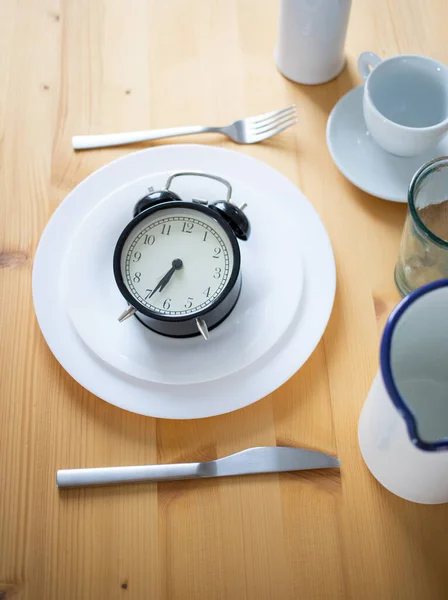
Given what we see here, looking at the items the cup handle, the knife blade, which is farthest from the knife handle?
the cup handle

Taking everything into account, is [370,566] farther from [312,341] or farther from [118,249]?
[118,249]

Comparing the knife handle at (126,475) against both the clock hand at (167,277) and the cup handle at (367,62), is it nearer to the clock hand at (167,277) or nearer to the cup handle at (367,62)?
the clock hand at (167,277)

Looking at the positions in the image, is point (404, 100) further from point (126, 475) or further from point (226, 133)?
point (126, 475)

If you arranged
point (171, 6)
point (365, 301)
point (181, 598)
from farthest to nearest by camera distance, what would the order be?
point (171, 6), point (365, 301), point (181, 598)

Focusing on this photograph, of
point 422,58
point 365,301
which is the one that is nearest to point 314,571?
point 365,301

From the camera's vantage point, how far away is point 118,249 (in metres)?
0.63

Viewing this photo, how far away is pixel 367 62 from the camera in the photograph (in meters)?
0.76

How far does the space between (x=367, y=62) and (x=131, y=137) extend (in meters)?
0.30

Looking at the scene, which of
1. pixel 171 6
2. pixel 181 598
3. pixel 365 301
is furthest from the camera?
pixel 171 6

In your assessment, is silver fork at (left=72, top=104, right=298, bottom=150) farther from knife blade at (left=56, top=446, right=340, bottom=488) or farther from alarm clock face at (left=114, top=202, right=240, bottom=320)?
knife blade at (left=56, top=446, right=340, bottom=488)

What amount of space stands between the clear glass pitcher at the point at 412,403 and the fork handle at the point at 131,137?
39 centimetres

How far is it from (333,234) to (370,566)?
0.36 m

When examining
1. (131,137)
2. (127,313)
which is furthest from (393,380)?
(131,137)

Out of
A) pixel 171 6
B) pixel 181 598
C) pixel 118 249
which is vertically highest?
pixel 171 6
